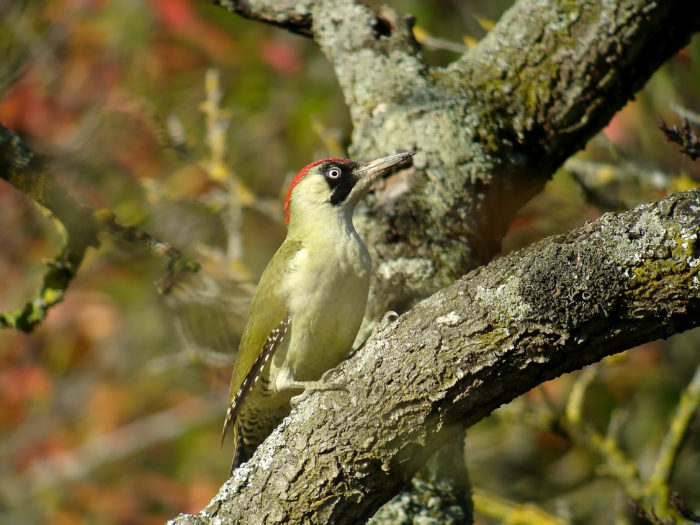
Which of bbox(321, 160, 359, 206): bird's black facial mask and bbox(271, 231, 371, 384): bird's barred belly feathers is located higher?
bbox(321, 160, 359, 206): bird's black facial mask

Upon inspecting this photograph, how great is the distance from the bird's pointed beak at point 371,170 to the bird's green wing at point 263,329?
37 centimetres

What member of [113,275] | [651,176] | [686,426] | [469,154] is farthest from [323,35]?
[113,275]

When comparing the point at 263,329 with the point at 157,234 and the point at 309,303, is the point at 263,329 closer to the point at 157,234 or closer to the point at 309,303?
the point at 309,303

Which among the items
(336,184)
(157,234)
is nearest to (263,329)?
(336,184)

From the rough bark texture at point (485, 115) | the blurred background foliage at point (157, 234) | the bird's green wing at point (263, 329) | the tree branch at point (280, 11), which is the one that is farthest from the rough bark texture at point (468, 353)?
Answer: the blurred background foliage at point (157, 234)

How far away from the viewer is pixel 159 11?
864 centimetres

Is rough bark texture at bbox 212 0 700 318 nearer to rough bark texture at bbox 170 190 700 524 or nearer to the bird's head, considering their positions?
the bird's head

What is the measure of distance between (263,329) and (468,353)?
1.56 m

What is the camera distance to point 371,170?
12.2ft

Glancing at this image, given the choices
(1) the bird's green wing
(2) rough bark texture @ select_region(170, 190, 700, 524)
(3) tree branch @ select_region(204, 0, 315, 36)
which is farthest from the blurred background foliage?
(2) rough bark texture @ select_region(170, 190, 700, 524)

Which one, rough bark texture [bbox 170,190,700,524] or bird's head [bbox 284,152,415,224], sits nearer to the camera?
rough bark texture [bbox 170,190,700,524]

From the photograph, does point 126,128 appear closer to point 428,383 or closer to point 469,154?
point 469,154

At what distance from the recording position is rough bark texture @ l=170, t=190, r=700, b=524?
7.00 ft

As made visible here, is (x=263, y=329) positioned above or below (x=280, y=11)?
below
